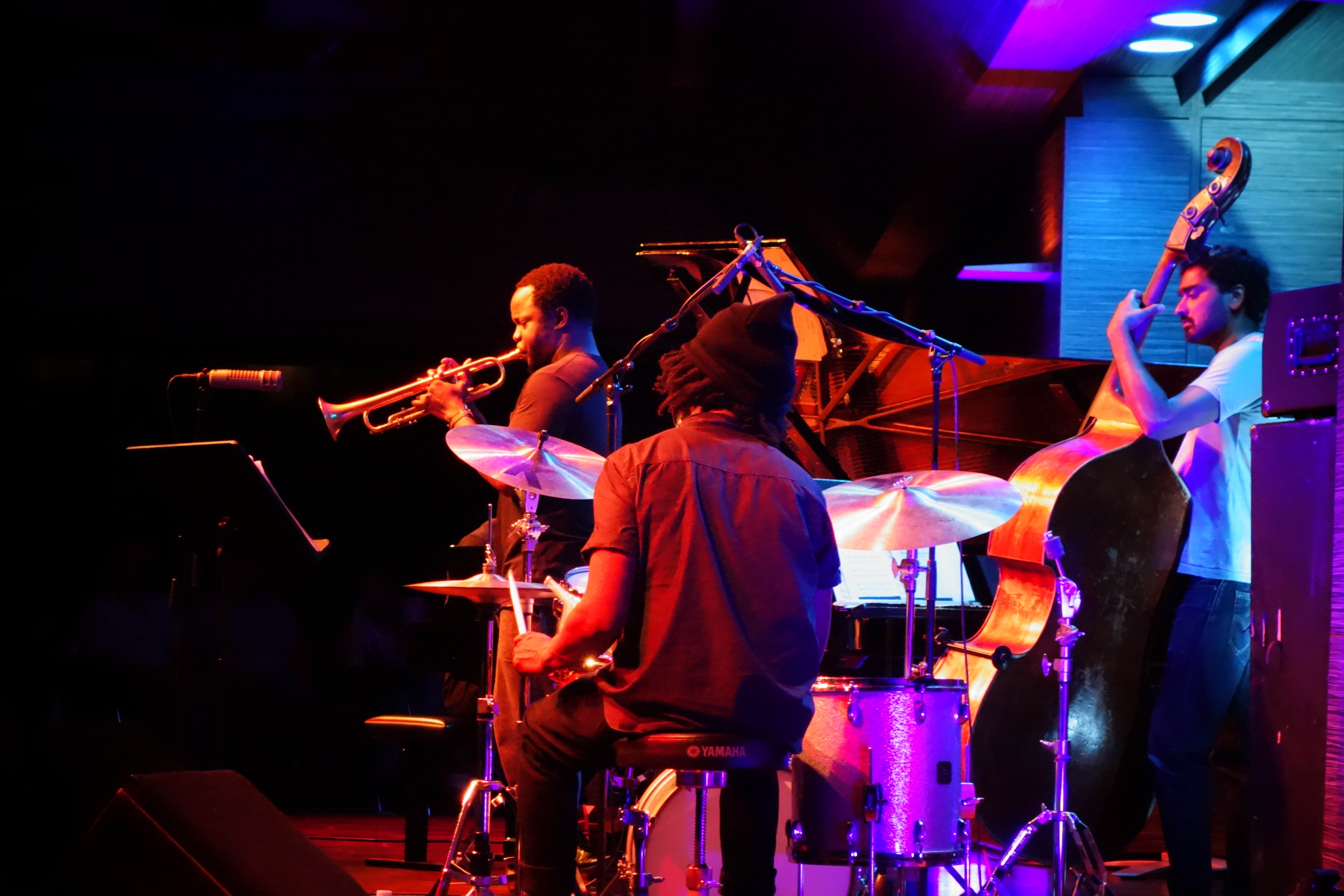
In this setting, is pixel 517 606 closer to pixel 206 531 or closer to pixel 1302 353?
pixel 206 531

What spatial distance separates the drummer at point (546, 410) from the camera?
12.0 ft

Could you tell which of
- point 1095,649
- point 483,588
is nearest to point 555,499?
point 483,588

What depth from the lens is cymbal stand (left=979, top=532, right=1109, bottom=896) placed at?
10.7 ft

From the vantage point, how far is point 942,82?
5.90 meters

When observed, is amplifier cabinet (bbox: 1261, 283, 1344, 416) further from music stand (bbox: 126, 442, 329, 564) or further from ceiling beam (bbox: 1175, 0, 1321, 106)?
music stand (bbox: 126, 442, 329, 564)

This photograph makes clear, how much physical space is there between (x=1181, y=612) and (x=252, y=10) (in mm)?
6038

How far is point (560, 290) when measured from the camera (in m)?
4.03

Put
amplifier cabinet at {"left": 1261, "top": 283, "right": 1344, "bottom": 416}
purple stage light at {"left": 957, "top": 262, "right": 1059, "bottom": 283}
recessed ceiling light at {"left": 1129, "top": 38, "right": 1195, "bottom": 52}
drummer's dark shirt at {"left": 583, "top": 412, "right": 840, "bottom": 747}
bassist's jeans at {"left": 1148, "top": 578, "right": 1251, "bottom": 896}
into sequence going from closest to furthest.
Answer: drummer's dark shirt at {"left": 583, "top": 412, "right": 840, "bottom": 747} < amplifier cabinet at {"left": 1261, "top": 283, "right": 1344, "bottom": 416} < bassist's jeans at {"left": 1148, "top": 578, "right": 1251, "bottom": 896} < recessed ceiling light at {"left": 1129, "top": 38, "right": 1195, "bottom": 52} < purple stage light at {"left": 957, "top": 262, "right": 1059, "bottom": 283}

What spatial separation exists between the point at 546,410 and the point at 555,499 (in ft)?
0.91

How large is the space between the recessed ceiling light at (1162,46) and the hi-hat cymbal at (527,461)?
3437 millimetres

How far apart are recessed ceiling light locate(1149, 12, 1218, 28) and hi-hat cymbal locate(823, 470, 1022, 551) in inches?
106

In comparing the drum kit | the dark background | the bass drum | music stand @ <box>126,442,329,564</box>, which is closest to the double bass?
the drum kit

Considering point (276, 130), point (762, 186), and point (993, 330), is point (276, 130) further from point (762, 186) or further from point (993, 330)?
point (993, 330)

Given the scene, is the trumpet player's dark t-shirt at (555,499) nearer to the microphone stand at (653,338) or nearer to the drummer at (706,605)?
the microphone stand at (653,338)
